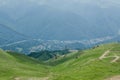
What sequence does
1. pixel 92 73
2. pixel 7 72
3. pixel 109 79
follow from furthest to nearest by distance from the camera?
1. pixel 7 72
2. pixel 92 73
3. pixel 109 79

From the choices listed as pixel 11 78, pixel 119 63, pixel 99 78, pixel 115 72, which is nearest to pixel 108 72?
pixel 115 72

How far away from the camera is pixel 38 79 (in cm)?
17225

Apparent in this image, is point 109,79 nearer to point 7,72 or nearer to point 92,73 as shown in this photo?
point 92,73

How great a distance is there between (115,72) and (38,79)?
1504 inches

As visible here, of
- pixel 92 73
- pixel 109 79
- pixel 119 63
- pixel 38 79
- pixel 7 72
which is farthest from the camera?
pixel 7 72

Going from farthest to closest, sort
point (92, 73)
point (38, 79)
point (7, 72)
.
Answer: point (7, 72), point (38, 79), point (92, 73)

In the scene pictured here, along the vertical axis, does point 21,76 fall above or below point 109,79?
above

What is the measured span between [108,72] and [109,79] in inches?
620

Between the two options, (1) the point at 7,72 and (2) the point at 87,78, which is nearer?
(2) the point at 87,78

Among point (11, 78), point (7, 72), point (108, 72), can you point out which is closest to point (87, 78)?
point (108, 72)

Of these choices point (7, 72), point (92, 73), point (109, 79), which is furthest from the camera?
point (7, 72)

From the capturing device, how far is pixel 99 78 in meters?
136

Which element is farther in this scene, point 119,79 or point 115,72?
point 115,72

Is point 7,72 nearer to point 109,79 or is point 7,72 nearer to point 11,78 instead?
point 11,78
